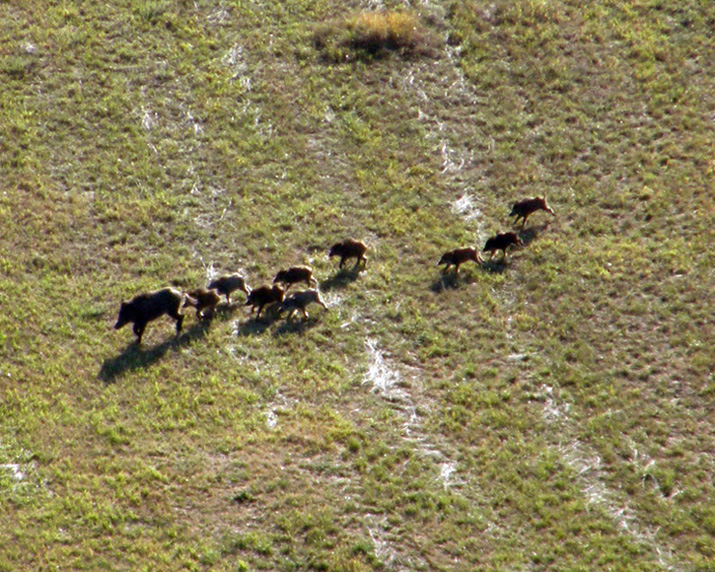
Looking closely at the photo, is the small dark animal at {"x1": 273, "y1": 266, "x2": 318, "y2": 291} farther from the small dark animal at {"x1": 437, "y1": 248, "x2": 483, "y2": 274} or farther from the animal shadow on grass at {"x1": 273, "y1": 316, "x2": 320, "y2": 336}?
the small dark animal at {"x1": 437, "y1": 248, "x2": 483, "y2": 274}

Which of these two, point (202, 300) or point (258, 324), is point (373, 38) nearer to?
point (258, 324)

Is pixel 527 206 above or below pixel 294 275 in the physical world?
below

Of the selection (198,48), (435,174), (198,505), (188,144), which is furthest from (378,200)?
(198,505)

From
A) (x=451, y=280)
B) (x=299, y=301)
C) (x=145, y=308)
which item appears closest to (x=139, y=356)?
(x=145, y=308)

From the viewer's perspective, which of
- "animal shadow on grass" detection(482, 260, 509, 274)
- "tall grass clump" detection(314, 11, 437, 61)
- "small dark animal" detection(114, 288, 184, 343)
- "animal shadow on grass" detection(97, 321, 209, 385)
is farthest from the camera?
"tall grass clump" detection(314, 11, 437, 61)

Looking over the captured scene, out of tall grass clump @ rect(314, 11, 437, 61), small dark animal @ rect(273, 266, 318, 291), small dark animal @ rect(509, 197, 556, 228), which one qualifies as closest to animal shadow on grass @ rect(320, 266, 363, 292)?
small dark animal @ rect(273, 266, 318, 291)

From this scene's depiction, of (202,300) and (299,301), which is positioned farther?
(299,301)

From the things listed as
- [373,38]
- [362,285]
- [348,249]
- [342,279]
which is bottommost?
[362,285]
